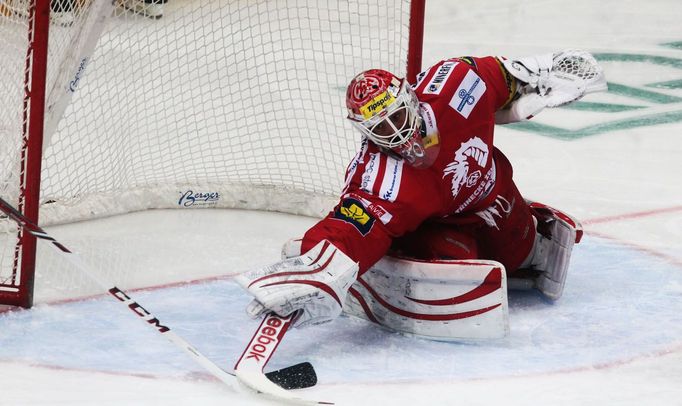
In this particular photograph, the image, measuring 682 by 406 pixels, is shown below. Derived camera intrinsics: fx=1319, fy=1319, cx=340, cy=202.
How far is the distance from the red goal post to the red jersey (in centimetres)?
57

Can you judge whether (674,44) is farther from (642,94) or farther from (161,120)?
(161,120)

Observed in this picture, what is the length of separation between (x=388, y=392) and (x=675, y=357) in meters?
0.73

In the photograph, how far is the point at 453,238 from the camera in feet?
11.0

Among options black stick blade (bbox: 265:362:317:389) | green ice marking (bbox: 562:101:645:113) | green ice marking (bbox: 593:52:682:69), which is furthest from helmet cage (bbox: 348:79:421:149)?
green ice marking (bbox: 593:52:682:69)

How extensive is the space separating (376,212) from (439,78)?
43 centimetres

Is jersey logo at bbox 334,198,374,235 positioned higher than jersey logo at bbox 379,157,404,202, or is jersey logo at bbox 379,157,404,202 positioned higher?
jersey logo at bbox 379,157,404,202

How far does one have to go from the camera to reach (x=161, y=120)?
4809mm

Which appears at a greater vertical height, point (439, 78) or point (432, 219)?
point (439, 78)

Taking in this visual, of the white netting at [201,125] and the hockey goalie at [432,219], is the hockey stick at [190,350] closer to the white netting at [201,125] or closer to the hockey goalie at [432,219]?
the hockey goalie at [432,219]

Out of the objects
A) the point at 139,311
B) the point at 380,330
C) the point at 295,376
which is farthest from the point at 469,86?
the point at 139,311

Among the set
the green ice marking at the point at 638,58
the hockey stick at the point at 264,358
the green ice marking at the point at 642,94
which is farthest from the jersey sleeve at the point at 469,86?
the green ice marking at the point at 638,58

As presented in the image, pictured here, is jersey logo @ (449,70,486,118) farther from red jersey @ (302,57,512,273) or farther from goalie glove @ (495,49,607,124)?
goalie glove @ (495,49,607,124)

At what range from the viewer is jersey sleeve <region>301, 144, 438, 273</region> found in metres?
3.11

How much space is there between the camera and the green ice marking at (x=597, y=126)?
5.34 metres
